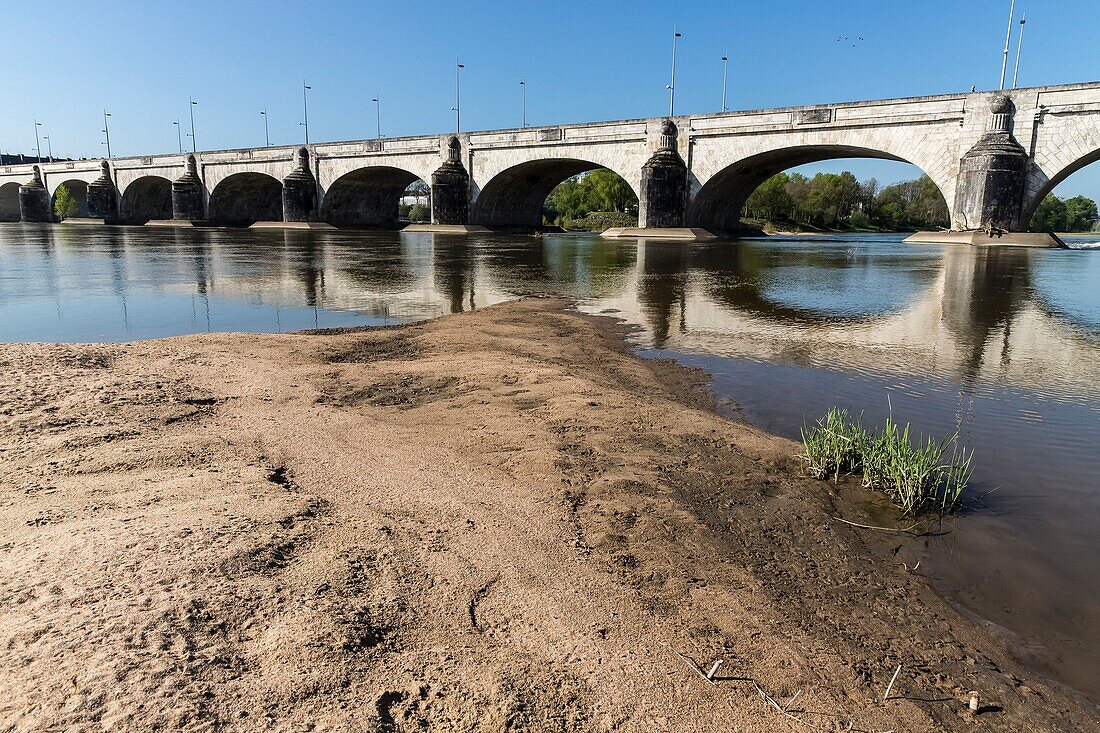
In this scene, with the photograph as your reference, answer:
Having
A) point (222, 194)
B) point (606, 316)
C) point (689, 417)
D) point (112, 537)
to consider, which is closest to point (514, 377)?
point (689, 417)

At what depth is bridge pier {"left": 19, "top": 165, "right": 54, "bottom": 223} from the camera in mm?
78562

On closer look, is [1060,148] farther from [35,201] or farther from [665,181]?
[35,201]

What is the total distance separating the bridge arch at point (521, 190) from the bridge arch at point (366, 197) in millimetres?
6754

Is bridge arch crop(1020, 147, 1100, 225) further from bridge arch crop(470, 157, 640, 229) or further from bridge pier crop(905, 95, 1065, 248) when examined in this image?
bridge arch crop(470, 157, 640, 229)

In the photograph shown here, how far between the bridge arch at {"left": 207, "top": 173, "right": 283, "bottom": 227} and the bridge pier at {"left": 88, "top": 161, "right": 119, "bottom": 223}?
15.9 m

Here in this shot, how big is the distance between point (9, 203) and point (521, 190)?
8251 cm

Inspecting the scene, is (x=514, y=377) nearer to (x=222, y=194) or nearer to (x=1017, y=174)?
(x=1017, y=174)

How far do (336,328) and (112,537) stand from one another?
6.21m

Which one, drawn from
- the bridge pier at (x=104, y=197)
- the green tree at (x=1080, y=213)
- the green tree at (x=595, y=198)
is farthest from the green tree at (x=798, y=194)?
the bridge pier at (x=104, y=197)

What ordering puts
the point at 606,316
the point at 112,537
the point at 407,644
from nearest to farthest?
the point at 407,644
the point at 112,537
the point at 606,316

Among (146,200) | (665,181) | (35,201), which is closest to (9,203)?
(35,201)

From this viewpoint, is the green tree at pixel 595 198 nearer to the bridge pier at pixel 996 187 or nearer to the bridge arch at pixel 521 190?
the bridge arch at pixel 521 190

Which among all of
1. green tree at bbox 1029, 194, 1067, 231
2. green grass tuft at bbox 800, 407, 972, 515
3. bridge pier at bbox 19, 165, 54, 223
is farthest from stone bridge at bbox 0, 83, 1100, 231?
green tree at bbox 1029, 194, 1067, 231

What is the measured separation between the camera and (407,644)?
221 cm
